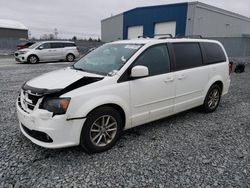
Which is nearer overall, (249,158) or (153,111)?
Result: (249,158)

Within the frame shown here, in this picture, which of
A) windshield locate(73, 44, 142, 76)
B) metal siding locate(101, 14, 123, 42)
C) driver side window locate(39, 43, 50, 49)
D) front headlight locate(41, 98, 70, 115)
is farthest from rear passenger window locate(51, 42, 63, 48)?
front headlight locate(41, 98, 70, 115)

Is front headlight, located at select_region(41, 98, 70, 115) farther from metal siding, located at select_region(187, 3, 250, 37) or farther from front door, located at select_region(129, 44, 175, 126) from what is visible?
metal siding, located at select_region(187, 3, 250, 37)

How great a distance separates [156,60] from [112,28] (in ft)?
87.3

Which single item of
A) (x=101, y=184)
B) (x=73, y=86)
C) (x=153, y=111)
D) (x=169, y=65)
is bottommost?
(x=101, y=184)

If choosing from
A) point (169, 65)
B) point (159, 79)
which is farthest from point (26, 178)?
point (169, 65)

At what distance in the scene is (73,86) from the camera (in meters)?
2.88

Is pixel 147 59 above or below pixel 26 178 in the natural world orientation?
above

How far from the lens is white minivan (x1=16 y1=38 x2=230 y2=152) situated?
2.75 metres

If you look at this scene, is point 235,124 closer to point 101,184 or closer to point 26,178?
point 101,184

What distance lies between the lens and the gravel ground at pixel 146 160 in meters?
2.53

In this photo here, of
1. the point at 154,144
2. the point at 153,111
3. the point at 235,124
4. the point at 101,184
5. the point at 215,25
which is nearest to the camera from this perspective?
the point at 101,184

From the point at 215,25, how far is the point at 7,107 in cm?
2197

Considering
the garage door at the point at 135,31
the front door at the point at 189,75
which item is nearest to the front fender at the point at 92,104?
the front door at the point at 189,75

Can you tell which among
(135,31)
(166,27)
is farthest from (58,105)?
(135,31)
